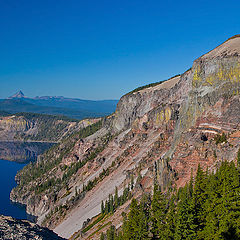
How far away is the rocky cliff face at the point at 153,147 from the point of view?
261ft

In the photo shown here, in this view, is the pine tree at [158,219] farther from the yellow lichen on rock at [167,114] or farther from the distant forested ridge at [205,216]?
the yellow lichen on rock at [167,114]

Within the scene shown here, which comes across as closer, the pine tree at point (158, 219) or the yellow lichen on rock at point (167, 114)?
the pine tree at point (158, 219)

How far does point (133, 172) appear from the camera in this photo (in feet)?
374

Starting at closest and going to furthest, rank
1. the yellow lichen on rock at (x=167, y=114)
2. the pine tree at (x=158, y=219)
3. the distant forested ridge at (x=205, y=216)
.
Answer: the distant forested ridge at (x=205, y=216) < the pine tree at (x=158, y=219) < the yellow lichen on rock at (x=167, y=114)

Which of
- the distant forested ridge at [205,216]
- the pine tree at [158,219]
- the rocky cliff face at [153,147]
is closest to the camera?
the distant forested ridge at [205,216]

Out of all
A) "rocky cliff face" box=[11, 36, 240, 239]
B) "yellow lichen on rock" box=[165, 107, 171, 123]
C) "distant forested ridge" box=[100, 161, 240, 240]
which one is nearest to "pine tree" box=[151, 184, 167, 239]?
"distant forested ridge" box=[100, 161, 240, 240]

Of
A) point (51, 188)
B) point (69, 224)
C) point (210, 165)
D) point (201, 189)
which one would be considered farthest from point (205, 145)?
point (51, 188)

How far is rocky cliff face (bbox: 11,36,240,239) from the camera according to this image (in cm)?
7944

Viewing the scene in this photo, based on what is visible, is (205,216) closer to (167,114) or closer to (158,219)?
(158,219)

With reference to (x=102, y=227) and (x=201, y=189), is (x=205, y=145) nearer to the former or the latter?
(x=201, y=189)

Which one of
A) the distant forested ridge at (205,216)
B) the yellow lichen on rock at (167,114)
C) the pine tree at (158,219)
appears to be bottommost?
the pine tree at (158,219)

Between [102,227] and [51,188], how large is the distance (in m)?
82.9

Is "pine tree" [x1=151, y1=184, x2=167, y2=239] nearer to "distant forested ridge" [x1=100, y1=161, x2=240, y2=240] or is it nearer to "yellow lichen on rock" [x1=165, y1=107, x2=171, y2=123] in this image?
"distant forested ridge" [x1=100, y1=161, x2=240, y2=240]

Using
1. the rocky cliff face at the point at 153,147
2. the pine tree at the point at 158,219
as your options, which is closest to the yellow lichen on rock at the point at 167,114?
the rocky cliff face at the point at 153,147
